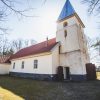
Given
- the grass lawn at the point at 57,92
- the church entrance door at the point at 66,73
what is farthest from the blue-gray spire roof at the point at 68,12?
the grass lawn at the point at 57,92

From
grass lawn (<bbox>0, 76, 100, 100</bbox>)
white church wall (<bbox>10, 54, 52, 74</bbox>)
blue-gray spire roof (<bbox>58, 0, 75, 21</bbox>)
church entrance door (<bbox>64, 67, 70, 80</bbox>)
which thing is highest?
blue-gray spire roof (<bbox>58, 0, 75, 21</bbox>)

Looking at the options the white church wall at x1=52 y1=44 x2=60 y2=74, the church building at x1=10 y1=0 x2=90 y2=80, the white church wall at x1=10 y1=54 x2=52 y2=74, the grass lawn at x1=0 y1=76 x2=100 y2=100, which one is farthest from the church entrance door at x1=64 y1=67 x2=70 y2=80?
the grass lawn at x1=0 y1=76 x2=100 y2=100

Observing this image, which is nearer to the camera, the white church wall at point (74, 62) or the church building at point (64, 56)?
the white church wall at point (74, 62)

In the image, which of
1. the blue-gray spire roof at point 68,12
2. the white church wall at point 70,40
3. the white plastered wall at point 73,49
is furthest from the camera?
the blue-gray spire roof at point 68,12

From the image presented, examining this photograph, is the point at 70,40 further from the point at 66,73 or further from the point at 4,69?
the point at 4,69

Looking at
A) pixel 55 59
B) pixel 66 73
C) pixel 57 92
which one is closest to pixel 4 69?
pixel 55 59

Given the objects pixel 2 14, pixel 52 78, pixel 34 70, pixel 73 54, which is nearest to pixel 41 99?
pixel 2 14

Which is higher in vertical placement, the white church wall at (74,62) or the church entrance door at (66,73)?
the white church wall at (74,62)

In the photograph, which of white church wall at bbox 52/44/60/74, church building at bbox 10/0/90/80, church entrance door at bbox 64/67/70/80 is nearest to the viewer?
church building at bbox 10/0/90/80

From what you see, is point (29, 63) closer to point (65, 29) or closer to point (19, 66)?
point (19, 66)

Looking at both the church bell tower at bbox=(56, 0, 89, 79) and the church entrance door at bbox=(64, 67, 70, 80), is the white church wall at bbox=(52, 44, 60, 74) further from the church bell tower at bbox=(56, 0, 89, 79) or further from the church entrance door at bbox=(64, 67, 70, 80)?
the church entrance door at bbox=(64, 67, 70, 80)

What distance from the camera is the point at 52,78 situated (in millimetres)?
16672

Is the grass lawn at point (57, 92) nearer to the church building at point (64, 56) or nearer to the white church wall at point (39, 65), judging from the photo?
the church building at point (64, 56)

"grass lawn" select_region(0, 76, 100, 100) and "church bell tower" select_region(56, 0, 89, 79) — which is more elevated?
"church bell tower" select_region(56, 0, 89, 79)
